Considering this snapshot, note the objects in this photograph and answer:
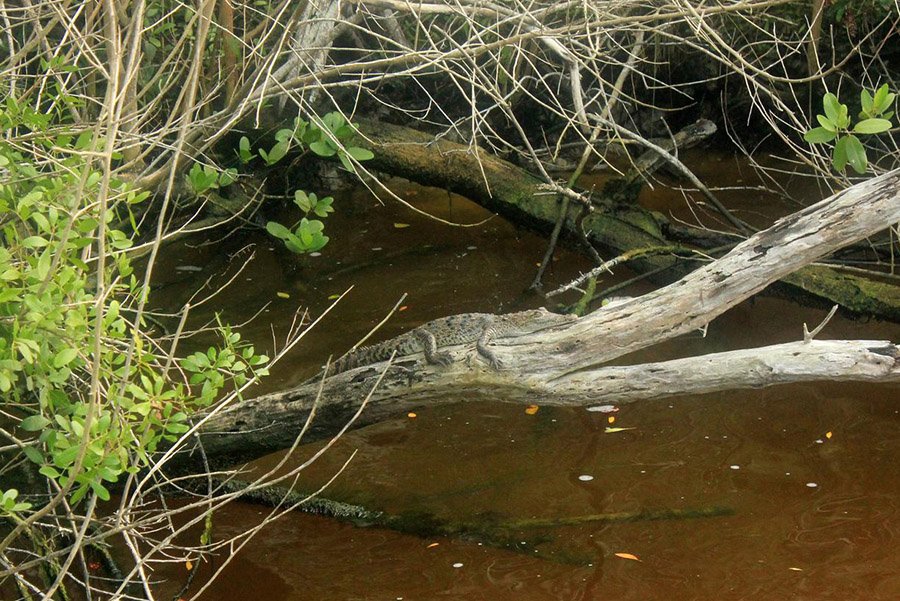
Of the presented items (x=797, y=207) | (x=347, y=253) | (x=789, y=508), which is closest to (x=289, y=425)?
(x=789, y=508)

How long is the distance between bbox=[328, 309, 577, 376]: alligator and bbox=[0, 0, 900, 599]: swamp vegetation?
0.19ft

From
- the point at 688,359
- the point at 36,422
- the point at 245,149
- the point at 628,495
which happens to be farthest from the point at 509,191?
the point at 36,422

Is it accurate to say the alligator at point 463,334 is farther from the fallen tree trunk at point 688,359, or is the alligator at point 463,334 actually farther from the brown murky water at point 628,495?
the brown murky water at point 628,495

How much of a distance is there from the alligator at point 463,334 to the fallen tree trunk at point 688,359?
1.8 inches

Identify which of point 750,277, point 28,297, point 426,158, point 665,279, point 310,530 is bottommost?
point 310,530

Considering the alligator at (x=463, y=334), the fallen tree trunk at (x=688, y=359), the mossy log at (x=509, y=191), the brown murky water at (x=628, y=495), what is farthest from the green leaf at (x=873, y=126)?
the mossy log at (x=509, y=191)

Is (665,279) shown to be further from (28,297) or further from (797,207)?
(28,297)

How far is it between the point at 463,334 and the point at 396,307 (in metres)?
0.54

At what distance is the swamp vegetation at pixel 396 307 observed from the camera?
121 inches

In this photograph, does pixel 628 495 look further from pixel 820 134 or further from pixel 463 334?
pixel 820 134

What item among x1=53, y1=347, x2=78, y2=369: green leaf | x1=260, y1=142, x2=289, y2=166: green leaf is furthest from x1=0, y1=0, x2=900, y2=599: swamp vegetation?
x1=260, y1=142, x2=289, y2=166: green leaf

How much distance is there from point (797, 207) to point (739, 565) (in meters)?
4.20

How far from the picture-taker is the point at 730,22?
7.43m

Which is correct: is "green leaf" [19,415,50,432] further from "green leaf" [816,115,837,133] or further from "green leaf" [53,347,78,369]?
"green leaf" [816,115,837,133]
